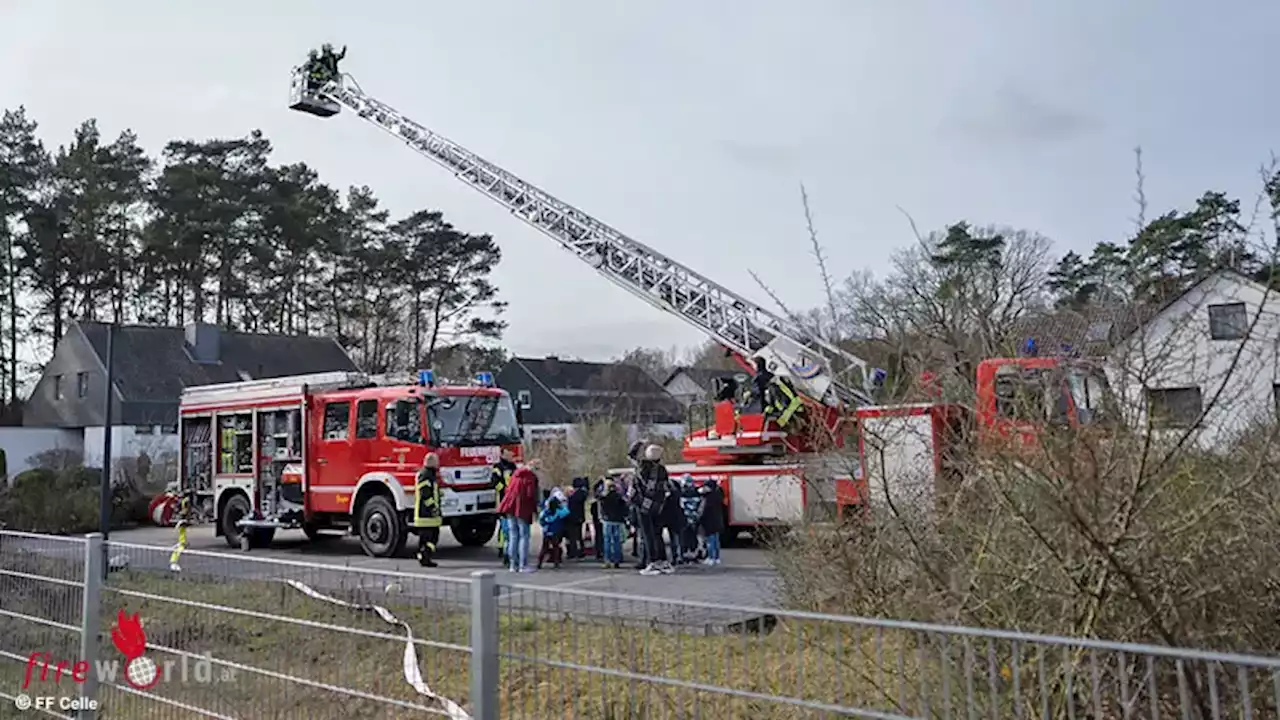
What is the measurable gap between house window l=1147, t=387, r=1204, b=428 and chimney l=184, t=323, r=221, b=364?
41318mm

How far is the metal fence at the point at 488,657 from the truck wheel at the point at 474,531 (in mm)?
8590

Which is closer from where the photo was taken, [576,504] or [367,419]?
[576,504]

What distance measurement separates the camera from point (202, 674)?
4.91 meters

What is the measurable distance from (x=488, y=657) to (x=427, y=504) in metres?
9.29

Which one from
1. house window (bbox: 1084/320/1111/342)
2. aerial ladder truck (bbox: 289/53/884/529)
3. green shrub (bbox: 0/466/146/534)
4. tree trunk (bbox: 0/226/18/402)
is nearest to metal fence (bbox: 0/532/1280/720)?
house window (bbox: 1084/320/1111/342)

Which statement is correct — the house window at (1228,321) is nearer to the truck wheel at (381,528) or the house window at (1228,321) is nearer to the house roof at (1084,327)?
the house roof at (1084,327)

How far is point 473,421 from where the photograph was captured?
14.3 m

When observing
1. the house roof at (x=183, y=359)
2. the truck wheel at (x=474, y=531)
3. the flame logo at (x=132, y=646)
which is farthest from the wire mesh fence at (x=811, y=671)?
the house roof at (x=183, y=359)

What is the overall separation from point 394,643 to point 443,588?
31 centimetres

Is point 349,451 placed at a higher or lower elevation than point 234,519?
higher

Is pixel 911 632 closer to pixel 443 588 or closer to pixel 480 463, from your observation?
pixel 443 588

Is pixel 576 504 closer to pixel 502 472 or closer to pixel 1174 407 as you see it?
pixel 502 472

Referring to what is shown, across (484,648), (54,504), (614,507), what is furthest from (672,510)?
(54,504)

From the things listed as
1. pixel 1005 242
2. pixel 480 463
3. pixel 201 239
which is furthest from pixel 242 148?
pixel 1005 242
